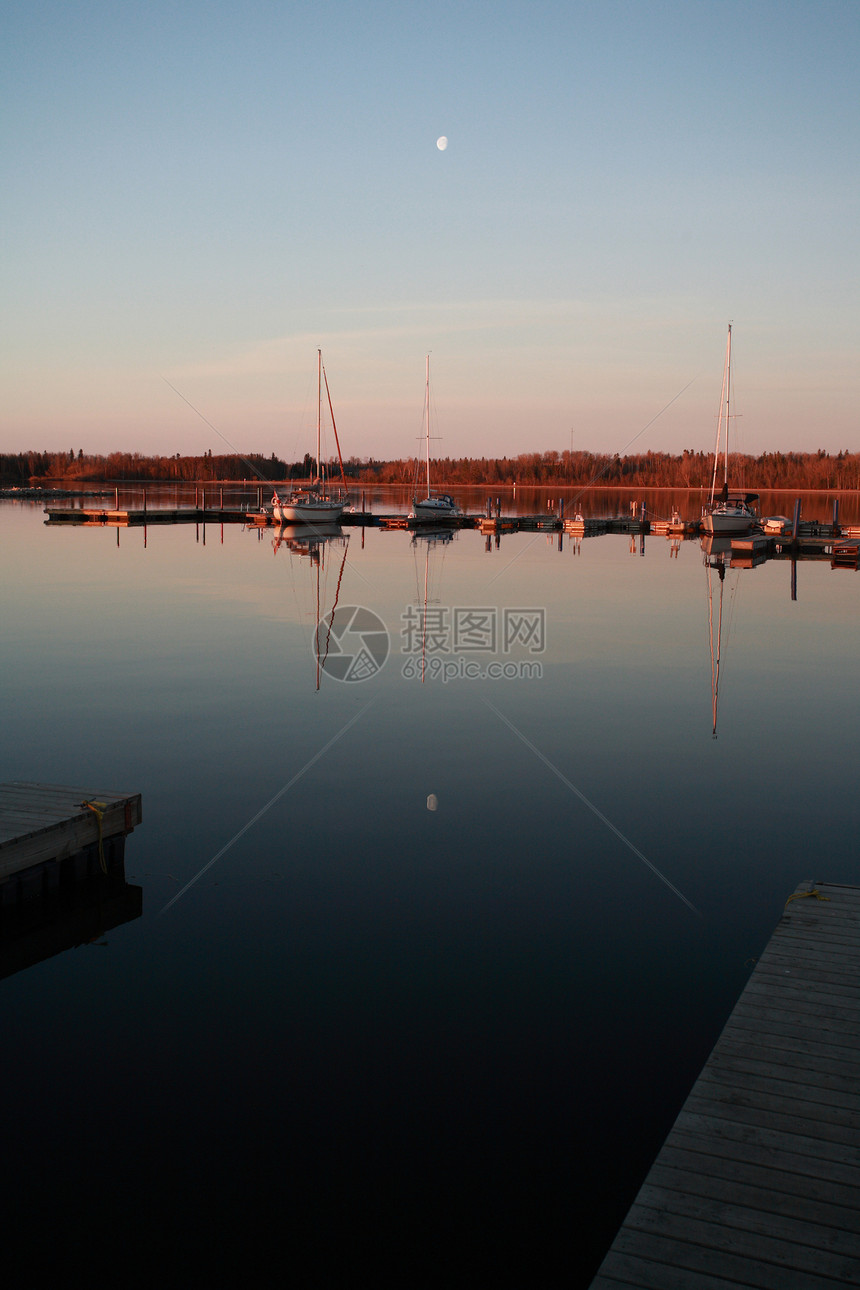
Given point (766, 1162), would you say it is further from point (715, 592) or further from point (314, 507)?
point (314, 507)

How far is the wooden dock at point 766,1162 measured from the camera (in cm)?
366

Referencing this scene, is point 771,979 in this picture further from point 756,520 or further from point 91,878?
point 756,520

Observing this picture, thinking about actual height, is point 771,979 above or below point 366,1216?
above

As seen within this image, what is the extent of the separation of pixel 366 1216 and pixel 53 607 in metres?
23.0

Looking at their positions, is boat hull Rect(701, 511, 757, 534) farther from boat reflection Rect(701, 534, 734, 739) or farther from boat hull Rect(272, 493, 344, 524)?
boat hull Rect(272, 493, 344, 524)

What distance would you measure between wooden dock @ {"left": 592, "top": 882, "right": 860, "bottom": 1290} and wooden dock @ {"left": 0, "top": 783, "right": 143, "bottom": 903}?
196 inches

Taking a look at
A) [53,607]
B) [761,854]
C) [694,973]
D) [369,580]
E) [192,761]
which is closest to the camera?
[694,973]

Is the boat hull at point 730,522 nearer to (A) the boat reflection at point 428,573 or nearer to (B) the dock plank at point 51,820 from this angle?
(A) the boat reflection at point 428,573

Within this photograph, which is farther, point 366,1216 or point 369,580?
point 369,580

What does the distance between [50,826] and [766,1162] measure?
5.50 meters

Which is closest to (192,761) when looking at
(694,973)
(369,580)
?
(694,973)

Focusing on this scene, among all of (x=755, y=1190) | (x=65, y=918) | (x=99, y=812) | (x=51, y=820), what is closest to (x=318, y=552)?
(x=99, y=812)

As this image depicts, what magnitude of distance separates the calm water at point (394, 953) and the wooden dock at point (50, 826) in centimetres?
53

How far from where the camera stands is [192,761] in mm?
11555
